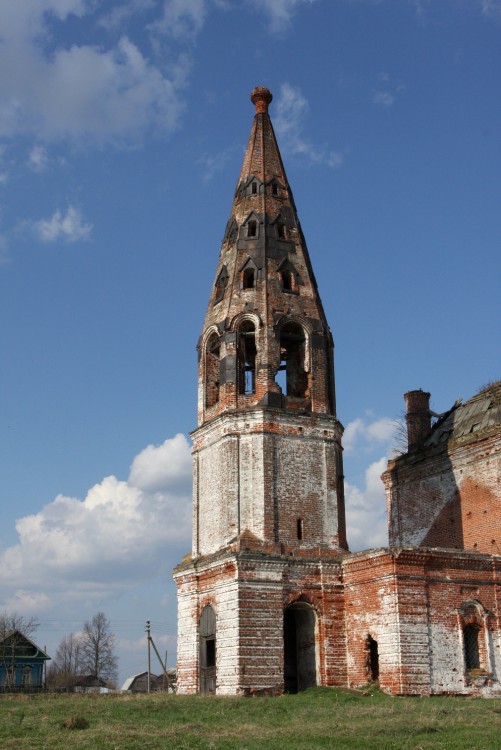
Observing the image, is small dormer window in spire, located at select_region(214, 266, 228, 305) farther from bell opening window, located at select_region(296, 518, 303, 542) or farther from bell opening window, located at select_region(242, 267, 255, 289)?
bell opening window, located at select_region(296, 518, 303, 542)

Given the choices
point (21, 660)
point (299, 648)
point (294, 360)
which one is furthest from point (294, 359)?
point (21, 660)

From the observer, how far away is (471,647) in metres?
22.2

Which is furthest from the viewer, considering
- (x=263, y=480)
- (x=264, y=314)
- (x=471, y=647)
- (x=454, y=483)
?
(x=454, y=483)

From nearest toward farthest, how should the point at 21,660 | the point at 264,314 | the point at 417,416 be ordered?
the point at 264,314, the point at 417,416, the point at 21,660

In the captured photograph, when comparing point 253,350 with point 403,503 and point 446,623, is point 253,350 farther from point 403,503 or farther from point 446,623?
point 446,623

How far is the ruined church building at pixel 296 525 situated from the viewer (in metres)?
21.5

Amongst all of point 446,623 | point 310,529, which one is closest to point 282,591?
point 310,529

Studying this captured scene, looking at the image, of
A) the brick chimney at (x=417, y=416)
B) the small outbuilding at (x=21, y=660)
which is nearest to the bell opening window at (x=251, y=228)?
the brick chimney at (x=417, y=416)

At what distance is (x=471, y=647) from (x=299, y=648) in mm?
4381

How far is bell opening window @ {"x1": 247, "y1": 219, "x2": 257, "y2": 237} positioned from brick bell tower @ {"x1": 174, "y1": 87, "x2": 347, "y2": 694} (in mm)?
31

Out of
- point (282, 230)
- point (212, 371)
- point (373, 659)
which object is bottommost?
point (373, 659)

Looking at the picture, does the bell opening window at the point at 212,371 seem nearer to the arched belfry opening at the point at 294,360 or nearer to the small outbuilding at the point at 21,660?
the arched belfry opening at the point at 294,360

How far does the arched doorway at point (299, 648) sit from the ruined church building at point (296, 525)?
0.04m

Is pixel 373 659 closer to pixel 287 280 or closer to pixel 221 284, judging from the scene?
pixel 287 280
